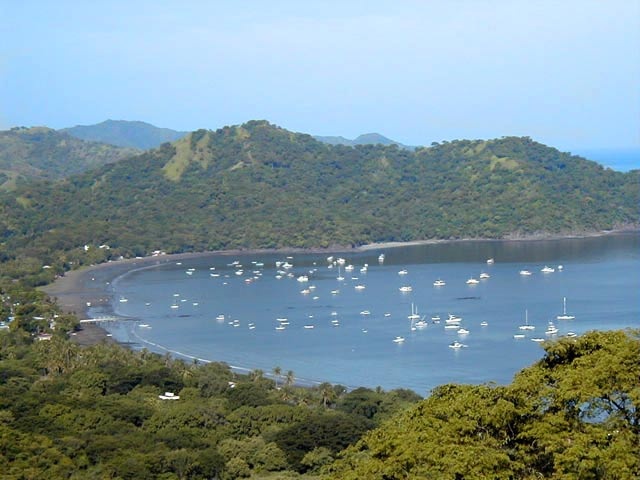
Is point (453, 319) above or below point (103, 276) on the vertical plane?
below

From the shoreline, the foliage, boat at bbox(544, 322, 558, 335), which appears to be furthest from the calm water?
the foliage

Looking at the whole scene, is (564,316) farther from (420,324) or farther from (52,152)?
(52,152)

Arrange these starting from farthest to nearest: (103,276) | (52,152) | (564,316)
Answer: (52,152), (103,276), (564,316)

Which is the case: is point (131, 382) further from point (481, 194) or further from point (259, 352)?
point (481, 194)

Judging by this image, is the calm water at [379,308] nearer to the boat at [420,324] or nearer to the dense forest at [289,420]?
the boat at [420,324]

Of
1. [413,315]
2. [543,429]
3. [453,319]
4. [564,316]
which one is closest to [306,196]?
[413,315]

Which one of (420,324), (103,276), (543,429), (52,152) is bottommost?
(420,324)
